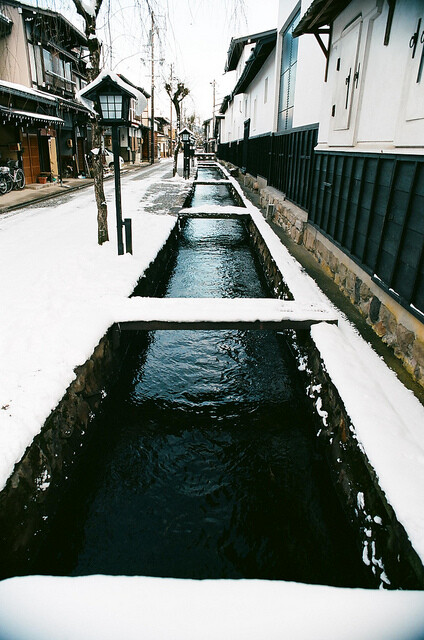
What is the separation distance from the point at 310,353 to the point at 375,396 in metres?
1.52

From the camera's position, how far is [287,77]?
46.8 feet

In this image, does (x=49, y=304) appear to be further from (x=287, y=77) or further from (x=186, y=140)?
(x=186, y=140)

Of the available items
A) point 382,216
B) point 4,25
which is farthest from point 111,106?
point 4,25

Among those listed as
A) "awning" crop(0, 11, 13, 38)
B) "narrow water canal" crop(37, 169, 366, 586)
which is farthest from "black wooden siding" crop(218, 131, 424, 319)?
"awning" crop(0, 11, 13, 38)

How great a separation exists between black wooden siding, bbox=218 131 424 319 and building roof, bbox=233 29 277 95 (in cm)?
735

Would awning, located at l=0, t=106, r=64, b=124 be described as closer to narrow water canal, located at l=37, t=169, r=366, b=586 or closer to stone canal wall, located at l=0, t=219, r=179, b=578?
narrow water canal, located at l=37, t=169, r=366, b=586

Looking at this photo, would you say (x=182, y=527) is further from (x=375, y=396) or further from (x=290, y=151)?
(x=290, y=151)

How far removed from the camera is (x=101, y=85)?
684cm

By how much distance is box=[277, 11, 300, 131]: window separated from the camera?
13.1m

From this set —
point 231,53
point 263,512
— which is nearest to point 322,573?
point 263,512

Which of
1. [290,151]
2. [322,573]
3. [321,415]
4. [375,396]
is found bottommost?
[322,573]

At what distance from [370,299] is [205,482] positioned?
10.9 ft

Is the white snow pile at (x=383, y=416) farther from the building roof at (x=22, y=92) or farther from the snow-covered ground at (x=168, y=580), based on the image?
the building roof at (x=22, y=92)

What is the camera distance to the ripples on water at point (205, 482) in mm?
3156
